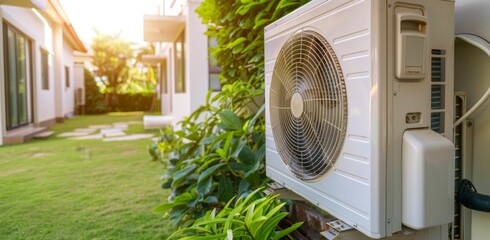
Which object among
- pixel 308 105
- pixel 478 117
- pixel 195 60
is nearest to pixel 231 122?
pixel 308 105

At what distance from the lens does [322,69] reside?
40.9 inches

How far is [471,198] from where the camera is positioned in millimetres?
1083

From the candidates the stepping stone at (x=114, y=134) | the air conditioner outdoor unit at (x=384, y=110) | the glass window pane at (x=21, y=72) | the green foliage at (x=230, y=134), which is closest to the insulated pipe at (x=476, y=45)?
the air conditioner outdoor unit at (x=384, y=110)

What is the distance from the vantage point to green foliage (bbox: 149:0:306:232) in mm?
1756

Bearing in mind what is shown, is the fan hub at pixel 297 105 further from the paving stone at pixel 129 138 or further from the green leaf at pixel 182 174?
the paving stone at pixel 129 138

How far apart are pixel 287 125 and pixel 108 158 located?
3704mm

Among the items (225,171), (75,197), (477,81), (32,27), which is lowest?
(75,197)

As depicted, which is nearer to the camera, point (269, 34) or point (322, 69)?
point (322, 69)

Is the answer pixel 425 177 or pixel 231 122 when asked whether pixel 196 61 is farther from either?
pixel 425 177

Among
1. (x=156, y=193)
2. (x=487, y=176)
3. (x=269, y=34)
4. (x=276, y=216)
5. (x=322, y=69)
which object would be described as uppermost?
(x=269, y=34)

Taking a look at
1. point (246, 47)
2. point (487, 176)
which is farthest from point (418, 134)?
point (246, 47)

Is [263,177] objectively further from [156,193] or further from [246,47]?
[156,193]

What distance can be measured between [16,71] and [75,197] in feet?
4.66

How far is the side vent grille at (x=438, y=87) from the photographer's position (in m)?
0.92
